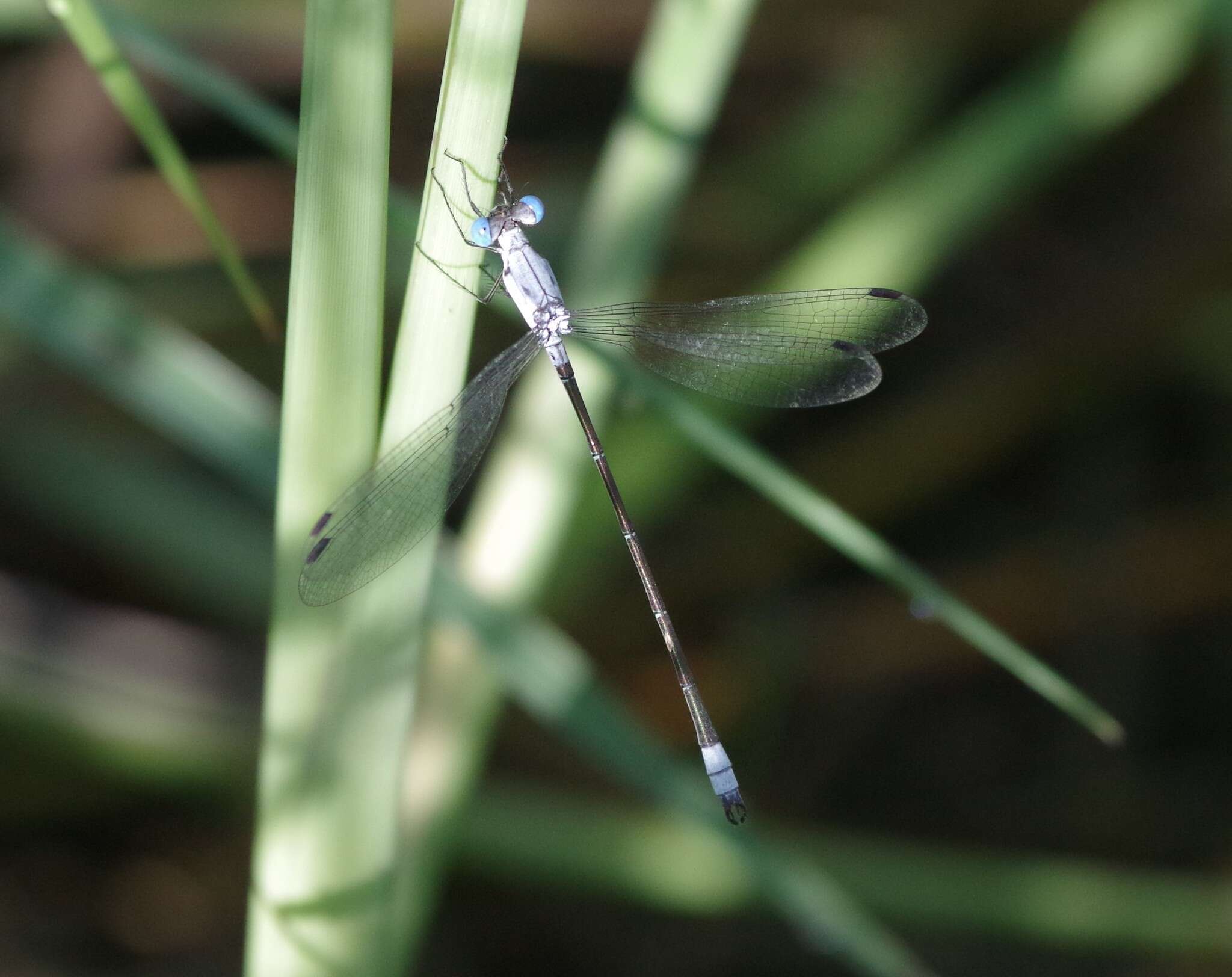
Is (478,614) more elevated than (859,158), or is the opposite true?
(859,158)

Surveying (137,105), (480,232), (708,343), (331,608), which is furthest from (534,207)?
(331,608)

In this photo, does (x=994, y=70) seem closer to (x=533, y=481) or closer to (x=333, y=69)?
(x=533, y=481)

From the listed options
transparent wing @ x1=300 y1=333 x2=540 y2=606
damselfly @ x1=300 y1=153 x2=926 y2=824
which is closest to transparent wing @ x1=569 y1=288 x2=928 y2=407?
damselfly @ x1=300 y1=153 x2=926 y2=824

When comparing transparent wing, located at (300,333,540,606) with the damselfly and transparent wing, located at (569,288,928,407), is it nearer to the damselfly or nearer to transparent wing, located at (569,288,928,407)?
the damselfly

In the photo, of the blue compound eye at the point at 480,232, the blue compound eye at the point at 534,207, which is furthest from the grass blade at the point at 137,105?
the blue compound eye at the point at 534,207

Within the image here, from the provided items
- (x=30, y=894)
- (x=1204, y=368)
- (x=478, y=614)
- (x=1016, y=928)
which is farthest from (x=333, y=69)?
(x=1204, y=368)

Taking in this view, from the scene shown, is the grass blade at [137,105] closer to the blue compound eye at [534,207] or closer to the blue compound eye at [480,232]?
the blue compound eye at [480,232]
